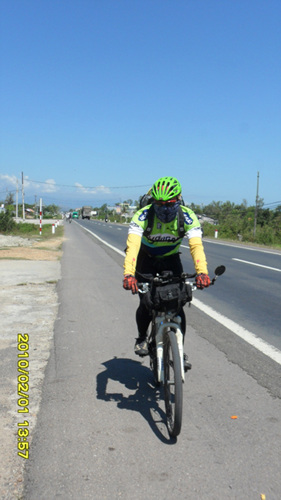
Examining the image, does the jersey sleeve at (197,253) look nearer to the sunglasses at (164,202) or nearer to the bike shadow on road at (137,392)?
the sunglasses at (164,202)

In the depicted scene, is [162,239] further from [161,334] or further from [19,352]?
[19,352]

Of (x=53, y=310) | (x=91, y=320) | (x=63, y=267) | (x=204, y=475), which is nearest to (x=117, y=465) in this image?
(x=204, y=475)

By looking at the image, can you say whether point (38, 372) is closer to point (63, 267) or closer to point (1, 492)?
point (1, 492)

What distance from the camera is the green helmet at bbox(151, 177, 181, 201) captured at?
3.78m

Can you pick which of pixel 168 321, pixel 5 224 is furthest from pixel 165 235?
pixel 5 224

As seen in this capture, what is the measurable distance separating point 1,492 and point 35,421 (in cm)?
93

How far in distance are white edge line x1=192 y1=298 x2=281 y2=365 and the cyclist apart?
1.76 metres

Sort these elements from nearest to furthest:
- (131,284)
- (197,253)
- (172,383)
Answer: (172,383), (131,284), (197,253)

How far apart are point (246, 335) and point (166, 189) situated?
10.3 ft

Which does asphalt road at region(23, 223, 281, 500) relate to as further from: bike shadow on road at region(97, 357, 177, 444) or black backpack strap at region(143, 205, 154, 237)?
black backpack strap at region(143, 205, 154, 237)

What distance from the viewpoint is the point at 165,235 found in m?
4.03

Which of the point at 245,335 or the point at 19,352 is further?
the point at 245,335

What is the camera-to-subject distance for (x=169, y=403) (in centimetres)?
355

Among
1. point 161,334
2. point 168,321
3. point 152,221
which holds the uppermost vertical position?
point 152,221
